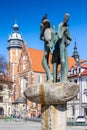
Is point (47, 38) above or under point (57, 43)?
above

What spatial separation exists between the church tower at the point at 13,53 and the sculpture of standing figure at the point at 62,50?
73346mm

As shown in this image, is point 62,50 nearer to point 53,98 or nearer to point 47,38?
point 47,38

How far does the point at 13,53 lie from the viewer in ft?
308

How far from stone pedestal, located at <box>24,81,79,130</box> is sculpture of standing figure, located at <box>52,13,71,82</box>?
0.67m

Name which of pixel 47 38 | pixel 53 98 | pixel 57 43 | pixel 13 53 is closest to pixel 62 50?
pixel 57 43

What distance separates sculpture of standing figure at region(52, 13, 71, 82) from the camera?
37.0ft

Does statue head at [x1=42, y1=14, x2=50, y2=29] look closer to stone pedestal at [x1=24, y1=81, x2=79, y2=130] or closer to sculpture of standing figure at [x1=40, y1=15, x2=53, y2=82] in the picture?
sculpture of standing figure at [x1=40, y1=15, x2=53, y2=82]

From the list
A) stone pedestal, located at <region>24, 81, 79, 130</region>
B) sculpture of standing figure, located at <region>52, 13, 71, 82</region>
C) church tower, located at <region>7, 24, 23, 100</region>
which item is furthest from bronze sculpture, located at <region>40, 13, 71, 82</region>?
church tower, located at <region>7, 24, 23, 100</region>

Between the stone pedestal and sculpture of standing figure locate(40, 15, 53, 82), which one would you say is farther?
sculpture of standing figure locate(40, 15, 53, 82)

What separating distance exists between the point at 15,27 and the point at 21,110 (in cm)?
4153

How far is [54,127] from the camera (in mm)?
10805

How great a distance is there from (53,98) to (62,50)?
1758 mm

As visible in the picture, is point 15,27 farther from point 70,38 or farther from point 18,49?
point 70,38

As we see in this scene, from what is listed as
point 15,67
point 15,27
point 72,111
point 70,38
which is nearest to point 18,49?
point 15,67
